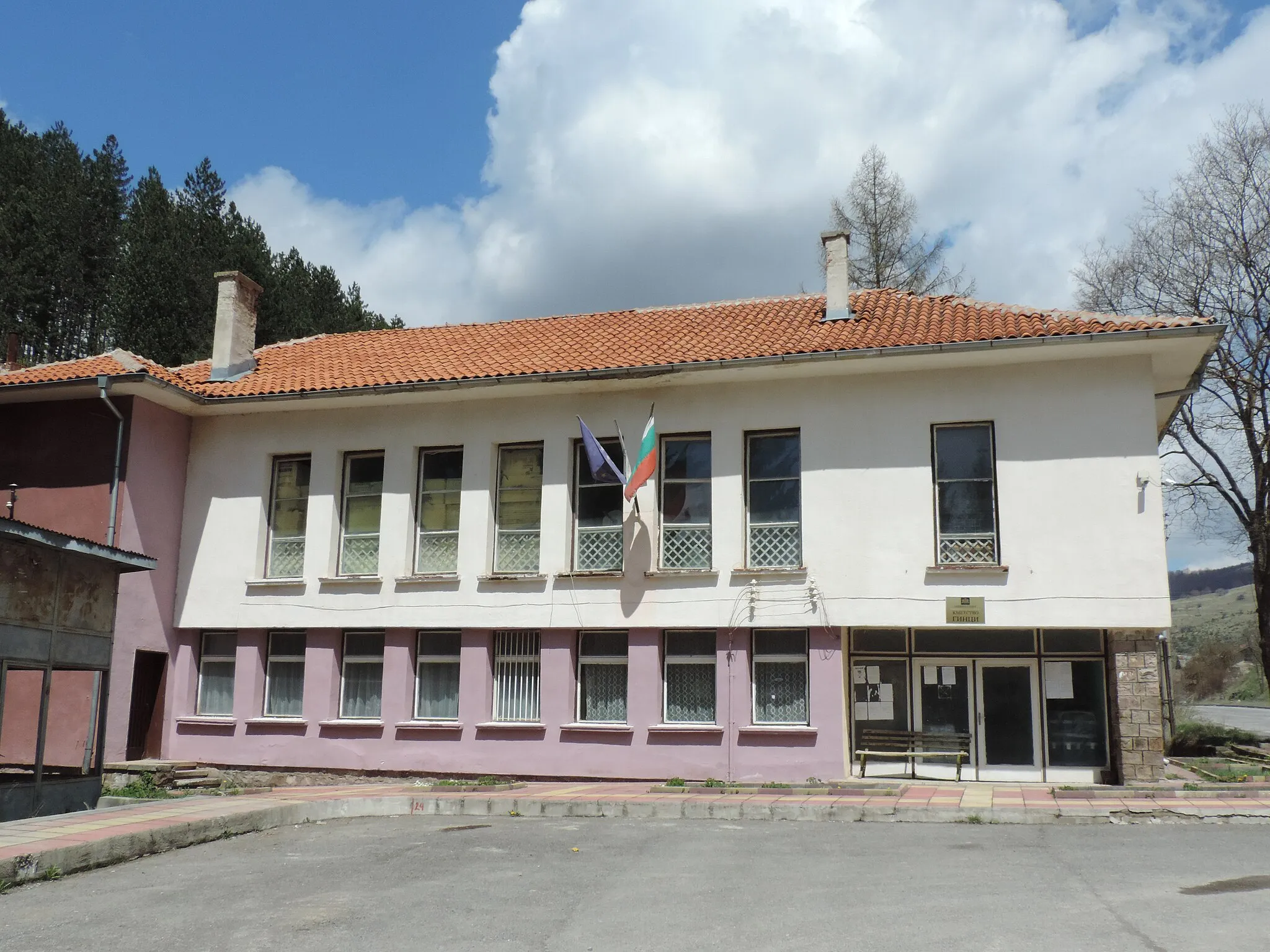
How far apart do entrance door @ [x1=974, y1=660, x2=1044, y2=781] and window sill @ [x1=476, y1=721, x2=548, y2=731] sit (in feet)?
21.9

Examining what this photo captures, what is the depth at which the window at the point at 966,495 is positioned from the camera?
17.5 m

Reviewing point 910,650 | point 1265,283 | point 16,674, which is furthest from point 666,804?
point 1265,283

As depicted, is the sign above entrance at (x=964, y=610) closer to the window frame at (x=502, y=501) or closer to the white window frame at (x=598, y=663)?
the white window frame at (x=598, y=663)

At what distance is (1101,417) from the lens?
17078 millimetres

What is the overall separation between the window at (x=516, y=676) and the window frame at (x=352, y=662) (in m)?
2.00

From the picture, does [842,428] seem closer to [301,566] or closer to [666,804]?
[666,804]

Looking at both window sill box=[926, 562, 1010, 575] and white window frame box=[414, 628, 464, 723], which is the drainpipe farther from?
window sill box=[926, 562, 1010, 575]

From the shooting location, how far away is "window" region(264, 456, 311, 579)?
20.5 m

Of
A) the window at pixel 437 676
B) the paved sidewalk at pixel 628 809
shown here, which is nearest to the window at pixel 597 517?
the window at pixel 437 676

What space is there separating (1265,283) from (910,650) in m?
13.4

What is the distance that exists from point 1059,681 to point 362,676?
11.1 m

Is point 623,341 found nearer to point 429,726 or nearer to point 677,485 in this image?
point 677,485

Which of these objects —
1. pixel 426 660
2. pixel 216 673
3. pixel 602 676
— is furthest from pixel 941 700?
pixel 216 673

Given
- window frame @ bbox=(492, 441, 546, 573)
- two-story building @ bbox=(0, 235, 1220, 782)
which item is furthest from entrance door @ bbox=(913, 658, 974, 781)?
window frame @ bbox=(492, 441, 546, 573)
